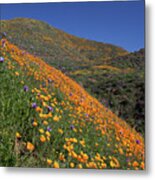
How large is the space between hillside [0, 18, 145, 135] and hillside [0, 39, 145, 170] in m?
0.05

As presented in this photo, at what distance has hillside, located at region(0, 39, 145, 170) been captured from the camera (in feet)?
11.9

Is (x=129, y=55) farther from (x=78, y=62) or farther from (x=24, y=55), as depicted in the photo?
(x=24, y=55)

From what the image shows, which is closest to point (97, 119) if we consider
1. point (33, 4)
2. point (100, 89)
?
point (100, 89)

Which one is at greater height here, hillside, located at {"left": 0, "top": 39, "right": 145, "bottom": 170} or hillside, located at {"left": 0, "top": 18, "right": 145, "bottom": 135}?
hillside, located at {"left": 0, "top": 18, "right": 145, "bottom": 135}

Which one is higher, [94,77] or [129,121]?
[94,77]

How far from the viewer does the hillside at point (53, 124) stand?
364 cm

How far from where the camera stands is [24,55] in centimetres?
390

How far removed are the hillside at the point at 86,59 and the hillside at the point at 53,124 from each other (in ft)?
0.17

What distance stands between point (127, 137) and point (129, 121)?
0.13m

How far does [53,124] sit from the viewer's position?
12.3 ft

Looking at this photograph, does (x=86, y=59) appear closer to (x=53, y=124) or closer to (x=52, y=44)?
(x=52, y=44)

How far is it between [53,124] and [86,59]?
0.48 m

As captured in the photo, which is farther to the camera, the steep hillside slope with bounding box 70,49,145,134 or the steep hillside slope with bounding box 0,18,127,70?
the steep hillside slope with bounding box 0,18,127,70

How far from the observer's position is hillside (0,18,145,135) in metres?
3.72
